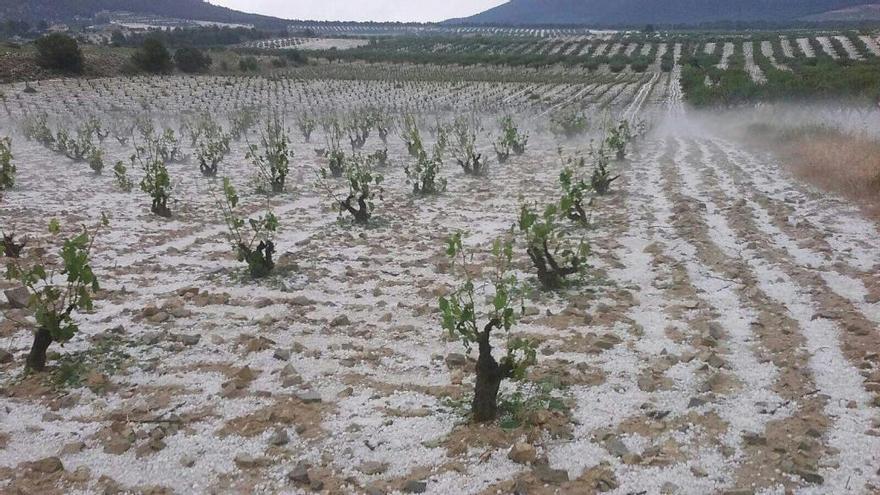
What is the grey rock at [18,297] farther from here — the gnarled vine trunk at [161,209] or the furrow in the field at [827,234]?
the furrow in the field at [827,234]

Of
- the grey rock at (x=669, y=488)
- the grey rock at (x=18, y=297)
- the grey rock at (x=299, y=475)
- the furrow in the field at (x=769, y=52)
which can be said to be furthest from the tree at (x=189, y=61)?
the grey rock at (x=669, y=488)

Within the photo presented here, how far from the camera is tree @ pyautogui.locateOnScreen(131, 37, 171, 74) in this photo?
3572cm

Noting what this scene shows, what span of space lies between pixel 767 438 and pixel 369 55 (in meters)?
58.5

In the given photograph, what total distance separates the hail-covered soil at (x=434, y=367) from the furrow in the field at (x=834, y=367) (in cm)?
2

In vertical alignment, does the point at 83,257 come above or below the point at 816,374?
above

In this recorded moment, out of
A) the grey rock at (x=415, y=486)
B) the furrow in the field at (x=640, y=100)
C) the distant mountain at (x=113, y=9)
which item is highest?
the distant mountain at (x=113, y=9)

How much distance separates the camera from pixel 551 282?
234 inches

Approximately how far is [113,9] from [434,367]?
143 metres

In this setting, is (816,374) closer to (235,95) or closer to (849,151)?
(849,151)

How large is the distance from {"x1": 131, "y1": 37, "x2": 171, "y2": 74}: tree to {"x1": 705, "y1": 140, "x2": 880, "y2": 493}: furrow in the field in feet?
118

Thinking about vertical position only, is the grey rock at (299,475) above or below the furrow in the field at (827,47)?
below

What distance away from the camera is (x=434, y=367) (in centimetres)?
443

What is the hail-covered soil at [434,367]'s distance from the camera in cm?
328

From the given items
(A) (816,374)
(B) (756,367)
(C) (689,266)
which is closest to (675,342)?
(B) (756,367)
